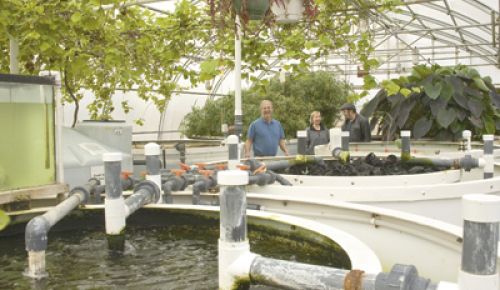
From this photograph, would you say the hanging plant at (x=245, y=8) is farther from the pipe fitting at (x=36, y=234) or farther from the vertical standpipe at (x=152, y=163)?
the pipe fitting at (x=36, y=234)

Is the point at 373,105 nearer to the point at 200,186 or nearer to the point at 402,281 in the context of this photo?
the point at 200,186

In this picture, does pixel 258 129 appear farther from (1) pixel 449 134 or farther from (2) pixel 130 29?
(1) pixel 449 134

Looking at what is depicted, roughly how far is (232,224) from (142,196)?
52.8 inches

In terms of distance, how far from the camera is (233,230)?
1.56m

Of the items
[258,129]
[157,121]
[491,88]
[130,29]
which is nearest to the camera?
[130,29]

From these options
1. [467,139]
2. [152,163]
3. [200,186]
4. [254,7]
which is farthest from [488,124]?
[152,163]

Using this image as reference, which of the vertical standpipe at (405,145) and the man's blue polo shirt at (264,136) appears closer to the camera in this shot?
the vertical standpipe at (405,145)

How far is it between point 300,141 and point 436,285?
4.64 m

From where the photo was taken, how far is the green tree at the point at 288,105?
13289 millimetres

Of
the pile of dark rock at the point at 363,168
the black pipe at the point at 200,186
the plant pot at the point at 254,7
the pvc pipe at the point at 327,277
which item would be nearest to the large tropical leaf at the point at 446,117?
the pile of dark rock at the point at 363,168

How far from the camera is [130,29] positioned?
5.58 m

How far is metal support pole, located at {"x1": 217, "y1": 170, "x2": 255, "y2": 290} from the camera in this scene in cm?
153

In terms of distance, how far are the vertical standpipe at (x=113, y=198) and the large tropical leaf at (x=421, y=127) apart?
8.57 metres

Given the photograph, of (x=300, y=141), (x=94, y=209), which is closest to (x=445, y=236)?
(x=94, y=209)
